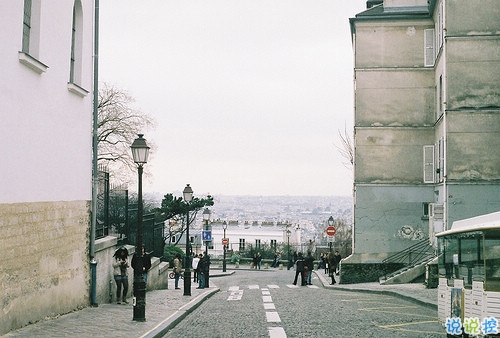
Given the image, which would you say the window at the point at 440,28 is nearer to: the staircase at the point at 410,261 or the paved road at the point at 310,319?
the staircase at the point at 410,261

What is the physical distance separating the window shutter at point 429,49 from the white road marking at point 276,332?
23709mm

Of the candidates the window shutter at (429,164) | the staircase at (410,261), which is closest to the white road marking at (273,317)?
the staircase at (410,261)

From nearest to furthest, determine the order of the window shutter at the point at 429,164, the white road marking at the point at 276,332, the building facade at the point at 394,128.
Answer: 1. the white road marking at the point at 276,332
2. the window shutter at the point at 429,164
3. the building facade at the point at 394,128

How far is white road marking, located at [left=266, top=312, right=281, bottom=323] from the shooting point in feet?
55.8

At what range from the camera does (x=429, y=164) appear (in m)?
34.7

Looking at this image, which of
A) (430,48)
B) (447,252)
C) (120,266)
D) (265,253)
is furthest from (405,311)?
(265,253)

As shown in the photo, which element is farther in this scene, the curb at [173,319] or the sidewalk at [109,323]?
the curb at [173,319]

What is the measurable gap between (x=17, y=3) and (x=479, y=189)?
22199 millimetres

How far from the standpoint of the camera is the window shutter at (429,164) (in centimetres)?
3459

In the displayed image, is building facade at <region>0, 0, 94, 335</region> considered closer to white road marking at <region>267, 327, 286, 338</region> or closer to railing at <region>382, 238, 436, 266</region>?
white road marking at <region>267, 327, 286, 338</region>

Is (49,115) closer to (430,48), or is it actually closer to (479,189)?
(479,189)

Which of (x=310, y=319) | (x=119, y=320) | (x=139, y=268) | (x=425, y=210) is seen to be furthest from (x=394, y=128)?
(x=119, y=320)

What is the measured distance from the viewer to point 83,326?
47.8 feet

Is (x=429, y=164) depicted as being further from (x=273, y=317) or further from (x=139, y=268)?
(x=139, y=268)
